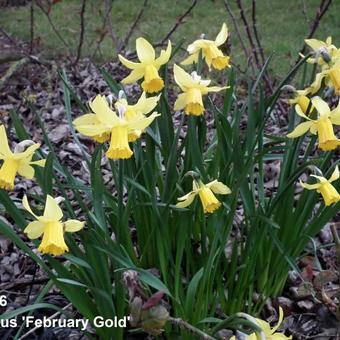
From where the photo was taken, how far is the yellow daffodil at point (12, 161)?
1515 millimetres

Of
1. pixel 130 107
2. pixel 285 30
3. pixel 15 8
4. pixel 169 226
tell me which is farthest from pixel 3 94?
pixel 15 8

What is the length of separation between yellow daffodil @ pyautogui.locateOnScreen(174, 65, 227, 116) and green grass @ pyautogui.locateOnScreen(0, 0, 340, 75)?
157 inches

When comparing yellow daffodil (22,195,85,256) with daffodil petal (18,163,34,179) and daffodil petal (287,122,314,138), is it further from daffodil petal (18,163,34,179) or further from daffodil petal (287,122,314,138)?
daffodil petal (287,122,314,138)

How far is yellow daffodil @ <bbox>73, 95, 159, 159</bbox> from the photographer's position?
1.45 metres

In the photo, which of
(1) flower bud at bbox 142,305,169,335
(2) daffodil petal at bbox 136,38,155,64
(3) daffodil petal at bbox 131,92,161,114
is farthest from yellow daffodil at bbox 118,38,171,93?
(1) flower bud at bbox 142,305,169,335

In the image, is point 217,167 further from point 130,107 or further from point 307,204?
point 130,107

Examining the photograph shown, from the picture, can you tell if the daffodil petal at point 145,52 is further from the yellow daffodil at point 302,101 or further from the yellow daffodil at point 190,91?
the yellow daffodil at point 302,101

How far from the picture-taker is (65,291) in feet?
5.62

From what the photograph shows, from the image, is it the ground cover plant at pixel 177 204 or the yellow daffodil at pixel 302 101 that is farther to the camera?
the yellow daffodil at pixel 302 101

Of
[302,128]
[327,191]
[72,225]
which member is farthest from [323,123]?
[72,225]

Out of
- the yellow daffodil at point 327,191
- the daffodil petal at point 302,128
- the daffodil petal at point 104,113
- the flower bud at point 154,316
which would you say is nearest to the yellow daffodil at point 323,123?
the daffodil petal at point 302,128

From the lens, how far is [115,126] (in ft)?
4.83

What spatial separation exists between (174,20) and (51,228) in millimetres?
6341

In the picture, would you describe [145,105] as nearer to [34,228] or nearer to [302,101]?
[34,228]
